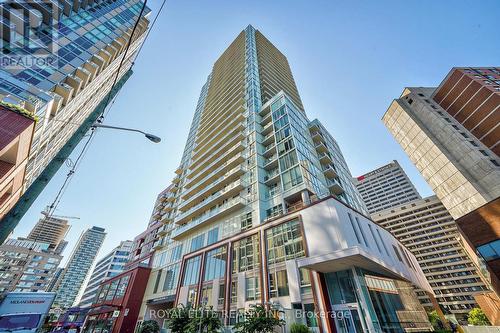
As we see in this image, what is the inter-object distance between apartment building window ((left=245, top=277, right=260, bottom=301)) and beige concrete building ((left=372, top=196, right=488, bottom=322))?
7609 cm

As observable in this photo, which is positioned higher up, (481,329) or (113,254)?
(113,254)

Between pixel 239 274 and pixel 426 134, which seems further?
pixel 426 134

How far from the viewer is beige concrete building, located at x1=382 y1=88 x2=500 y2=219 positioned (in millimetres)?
Answer: 42688

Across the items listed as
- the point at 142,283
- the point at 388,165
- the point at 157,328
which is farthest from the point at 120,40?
the point at 388,165

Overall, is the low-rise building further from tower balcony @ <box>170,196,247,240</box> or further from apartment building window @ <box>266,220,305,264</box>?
tower balcony @ <box>170,196,247,240</box>

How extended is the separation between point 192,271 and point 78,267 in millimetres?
179781

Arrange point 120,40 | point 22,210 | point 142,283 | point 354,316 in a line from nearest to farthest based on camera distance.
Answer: point 22,210 → point 354,316 → point 142,283 → point 120,40

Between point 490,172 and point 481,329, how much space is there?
1406 inches

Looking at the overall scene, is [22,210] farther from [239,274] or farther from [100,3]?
[100,3]

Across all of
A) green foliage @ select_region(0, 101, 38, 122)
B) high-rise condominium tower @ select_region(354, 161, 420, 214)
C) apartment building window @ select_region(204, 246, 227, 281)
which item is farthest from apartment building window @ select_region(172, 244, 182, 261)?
high-rise condominium tower @ select_region(354, 161, 420, 214)

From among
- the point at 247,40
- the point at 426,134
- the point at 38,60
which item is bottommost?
the point at 38,60

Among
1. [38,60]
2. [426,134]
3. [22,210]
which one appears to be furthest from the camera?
[426,134]

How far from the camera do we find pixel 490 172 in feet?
136

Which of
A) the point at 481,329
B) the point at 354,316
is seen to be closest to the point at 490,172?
the point at 481,329
